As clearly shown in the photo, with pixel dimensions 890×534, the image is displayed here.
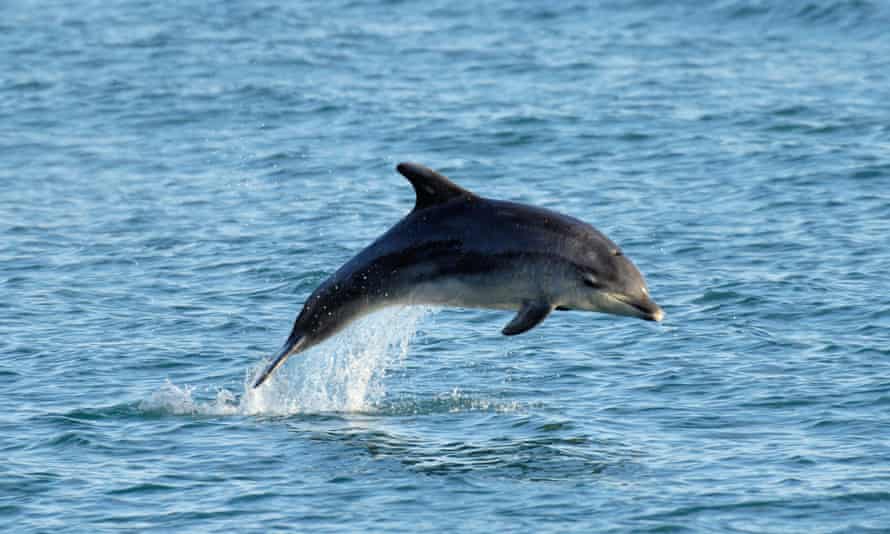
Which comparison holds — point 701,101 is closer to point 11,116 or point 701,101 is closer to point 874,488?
point 11,116

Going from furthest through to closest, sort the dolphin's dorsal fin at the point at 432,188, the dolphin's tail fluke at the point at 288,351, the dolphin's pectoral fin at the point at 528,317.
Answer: the dolphin's tail fluke at the point at 288,351
the dolphin's dorsal fin at the point at 432,188
the dolphin's pectoral fin at the point at 528,317

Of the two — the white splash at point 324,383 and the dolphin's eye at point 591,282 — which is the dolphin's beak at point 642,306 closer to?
the dolphin's eye at point 591,282

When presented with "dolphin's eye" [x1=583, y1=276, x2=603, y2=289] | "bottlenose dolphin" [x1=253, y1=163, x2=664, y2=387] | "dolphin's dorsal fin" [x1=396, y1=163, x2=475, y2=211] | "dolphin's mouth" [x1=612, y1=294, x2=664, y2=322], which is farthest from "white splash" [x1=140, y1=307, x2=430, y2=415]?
"dolphin's mouth" [x1=612, y1=294, x2=664, y2=322]

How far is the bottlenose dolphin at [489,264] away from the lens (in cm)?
1466

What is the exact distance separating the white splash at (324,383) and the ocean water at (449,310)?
0.04 metres

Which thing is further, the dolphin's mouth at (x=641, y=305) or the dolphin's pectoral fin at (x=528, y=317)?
the dolphin's mouth at (x=641, y=305)

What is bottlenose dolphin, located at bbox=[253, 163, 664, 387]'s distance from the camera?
48.1ft

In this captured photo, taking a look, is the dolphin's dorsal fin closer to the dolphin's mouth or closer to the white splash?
the dolphin's mouth

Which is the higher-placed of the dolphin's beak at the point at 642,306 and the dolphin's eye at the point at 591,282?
the dolphin's eye at the point at 591,282

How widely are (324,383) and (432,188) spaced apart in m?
3.66

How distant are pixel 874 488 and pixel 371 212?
42.6ft

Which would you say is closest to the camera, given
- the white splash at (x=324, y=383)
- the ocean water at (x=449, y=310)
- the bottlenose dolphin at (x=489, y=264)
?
the ocean water at (x=449, y=310)

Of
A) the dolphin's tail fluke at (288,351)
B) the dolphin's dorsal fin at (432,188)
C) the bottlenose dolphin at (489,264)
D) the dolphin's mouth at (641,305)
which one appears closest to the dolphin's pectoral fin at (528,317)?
the bottlenose dolphin at (489,264)

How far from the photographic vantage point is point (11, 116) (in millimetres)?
35000
